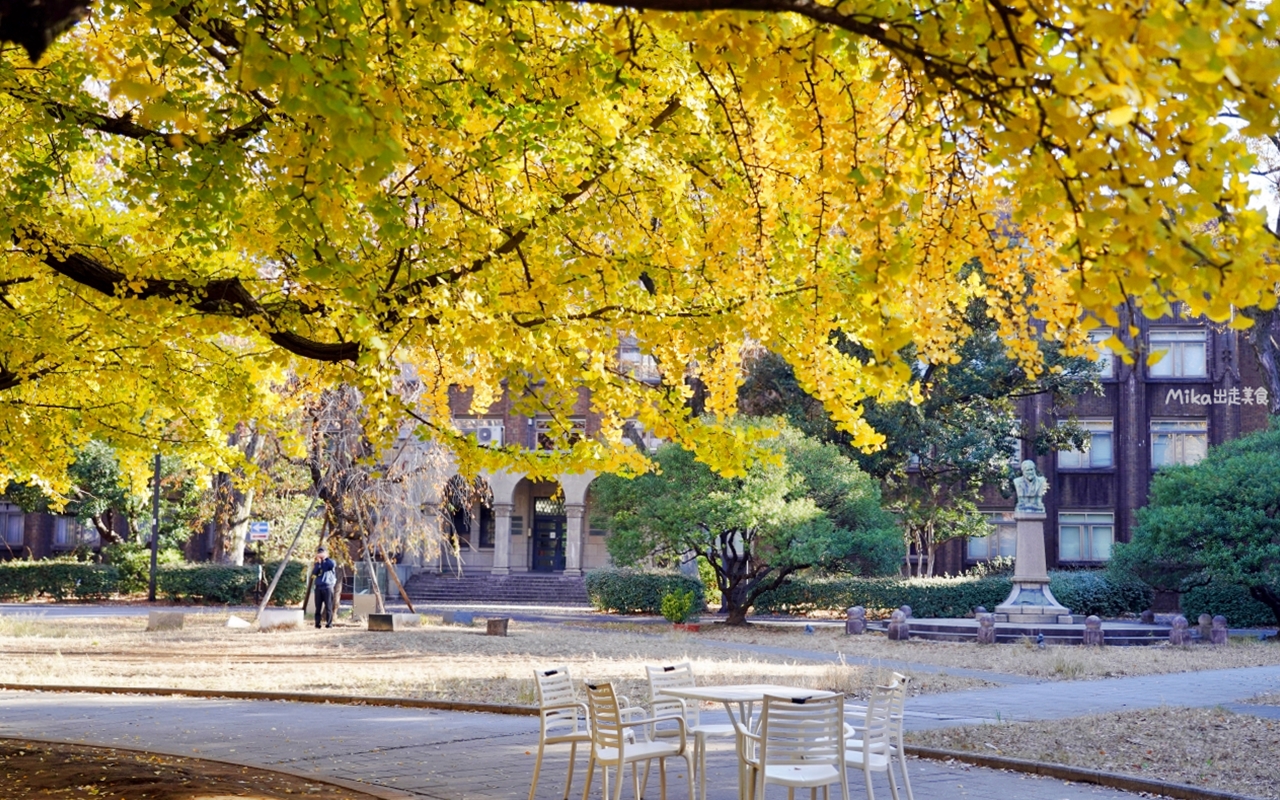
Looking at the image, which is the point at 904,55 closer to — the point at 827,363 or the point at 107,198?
the point at 827,363

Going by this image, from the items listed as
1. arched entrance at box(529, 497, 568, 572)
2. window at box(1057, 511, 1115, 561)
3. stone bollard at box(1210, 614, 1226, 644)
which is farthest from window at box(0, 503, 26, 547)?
stone bollard at box(1210, 614, 1226, 644)

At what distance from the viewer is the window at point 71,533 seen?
51.9 meters

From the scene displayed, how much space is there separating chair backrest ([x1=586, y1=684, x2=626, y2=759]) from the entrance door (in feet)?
139

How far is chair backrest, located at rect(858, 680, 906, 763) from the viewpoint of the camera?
804 cm

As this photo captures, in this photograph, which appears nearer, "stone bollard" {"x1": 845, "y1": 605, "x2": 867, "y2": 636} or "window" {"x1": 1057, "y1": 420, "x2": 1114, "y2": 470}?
"stone bollard" {"x1": 845, "y1": 605, "x2": 867, "y2": 636}

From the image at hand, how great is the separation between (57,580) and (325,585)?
68.8ft

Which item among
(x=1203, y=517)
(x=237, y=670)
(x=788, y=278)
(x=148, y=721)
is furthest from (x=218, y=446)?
(x=1203, y=517)

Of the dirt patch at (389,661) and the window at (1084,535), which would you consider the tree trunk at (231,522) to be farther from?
the window at (1084,535)

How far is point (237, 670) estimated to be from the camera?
18016mm

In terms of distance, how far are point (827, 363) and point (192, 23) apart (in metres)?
4.53

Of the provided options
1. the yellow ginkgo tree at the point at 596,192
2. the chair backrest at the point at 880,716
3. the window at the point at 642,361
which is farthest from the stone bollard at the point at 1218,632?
the chair backrest at the point at 880,716

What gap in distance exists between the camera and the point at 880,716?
8.27 m

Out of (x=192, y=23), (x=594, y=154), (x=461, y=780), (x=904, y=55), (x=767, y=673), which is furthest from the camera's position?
(x=767, y=673)

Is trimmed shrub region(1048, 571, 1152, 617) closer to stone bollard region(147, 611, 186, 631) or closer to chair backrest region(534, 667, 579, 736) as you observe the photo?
stone bollard region(147, 611, 186, 631)
